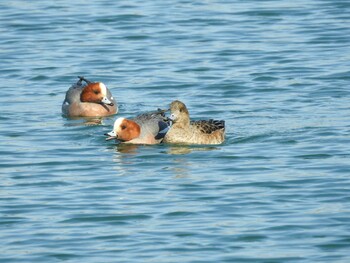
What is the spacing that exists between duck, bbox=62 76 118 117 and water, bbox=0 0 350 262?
0.25 metres

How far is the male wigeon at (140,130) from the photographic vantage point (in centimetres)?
Result: 1697

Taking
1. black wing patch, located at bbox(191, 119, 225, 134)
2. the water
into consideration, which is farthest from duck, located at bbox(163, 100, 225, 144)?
the water

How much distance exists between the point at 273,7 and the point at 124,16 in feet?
10.6

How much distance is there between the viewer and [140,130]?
17141 mm

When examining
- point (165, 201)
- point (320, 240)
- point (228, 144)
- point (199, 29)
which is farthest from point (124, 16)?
point (320, 240)

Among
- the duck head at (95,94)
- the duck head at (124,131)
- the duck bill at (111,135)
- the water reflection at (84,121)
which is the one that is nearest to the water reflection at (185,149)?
the duck head at (124,131)

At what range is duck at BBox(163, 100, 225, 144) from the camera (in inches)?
656

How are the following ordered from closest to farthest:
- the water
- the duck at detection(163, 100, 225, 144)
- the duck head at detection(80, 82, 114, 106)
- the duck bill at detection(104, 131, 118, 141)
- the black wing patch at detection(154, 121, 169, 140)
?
the water, the duck at detection(163, 100, 225, 144), the duck bill at detection(104, 131, 118, 141), the black wing patch at detection(154, 121, 169, 140), the duck head at detection(80, 82, 114, 106)

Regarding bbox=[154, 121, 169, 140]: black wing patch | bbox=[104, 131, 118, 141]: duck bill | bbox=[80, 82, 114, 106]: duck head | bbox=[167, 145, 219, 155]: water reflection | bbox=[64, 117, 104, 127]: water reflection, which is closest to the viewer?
bbox=[167, 145, 219, 155]: water reflection

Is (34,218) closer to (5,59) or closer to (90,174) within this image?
(90,174)

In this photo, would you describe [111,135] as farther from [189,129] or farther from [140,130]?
[189,129]

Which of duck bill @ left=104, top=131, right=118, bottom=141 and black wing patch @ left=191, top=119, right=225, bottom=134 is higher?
black wing patch @ left=191, top=119, right=225, bottom=134

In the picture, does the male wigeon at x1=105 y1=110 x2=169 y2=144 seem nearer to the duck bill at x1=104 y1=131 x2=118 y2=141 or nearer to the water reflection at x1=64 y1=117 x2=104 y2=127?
the duck bill at x1=104 y1=131 x2=118 y2=141

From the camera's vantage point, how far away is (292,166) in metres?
15.3
